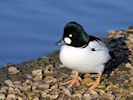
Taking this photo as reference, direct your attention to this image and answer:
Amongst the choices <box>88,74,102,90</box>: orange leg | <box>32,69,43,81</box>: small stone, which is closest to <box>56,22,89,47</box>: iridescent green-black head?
<box>88,74,102,90</box>: orange leg

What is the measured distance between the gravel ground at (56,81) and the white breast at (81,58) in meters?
0.33

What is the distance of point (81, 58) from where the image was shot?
7910 millimetres

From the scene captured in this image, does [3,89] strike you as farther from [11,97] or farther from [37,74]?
[37,74]

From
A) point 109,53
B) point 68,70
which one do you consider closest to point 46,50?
point 68,70

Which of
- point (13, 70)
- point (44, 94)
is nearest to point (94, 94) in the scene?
point (44, 94)

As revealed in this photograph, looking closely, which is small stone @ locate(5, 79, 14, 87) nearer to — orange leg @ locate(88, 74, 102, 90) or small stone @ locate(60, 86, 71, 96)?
small stone @ locate(60, 86, 71, 96)

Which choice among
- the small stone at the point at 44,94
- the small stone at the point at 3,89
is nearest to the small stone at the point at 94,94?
the small stone at the point at 44,94

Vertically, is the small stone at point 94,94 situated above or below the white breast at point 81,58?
below

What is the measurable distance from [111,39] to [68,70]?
145 centimetres

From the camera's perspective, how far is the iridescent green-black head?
7938 millimetres

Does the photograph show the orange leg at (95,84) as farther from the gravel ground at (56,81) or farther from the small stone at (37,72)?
the small stone at (37,72)

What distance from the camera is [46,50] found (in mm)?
10734

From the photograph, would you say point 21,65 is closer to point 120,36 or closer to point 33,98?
point 33,98

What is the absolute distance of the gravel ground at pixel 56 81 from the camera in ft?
26.3
